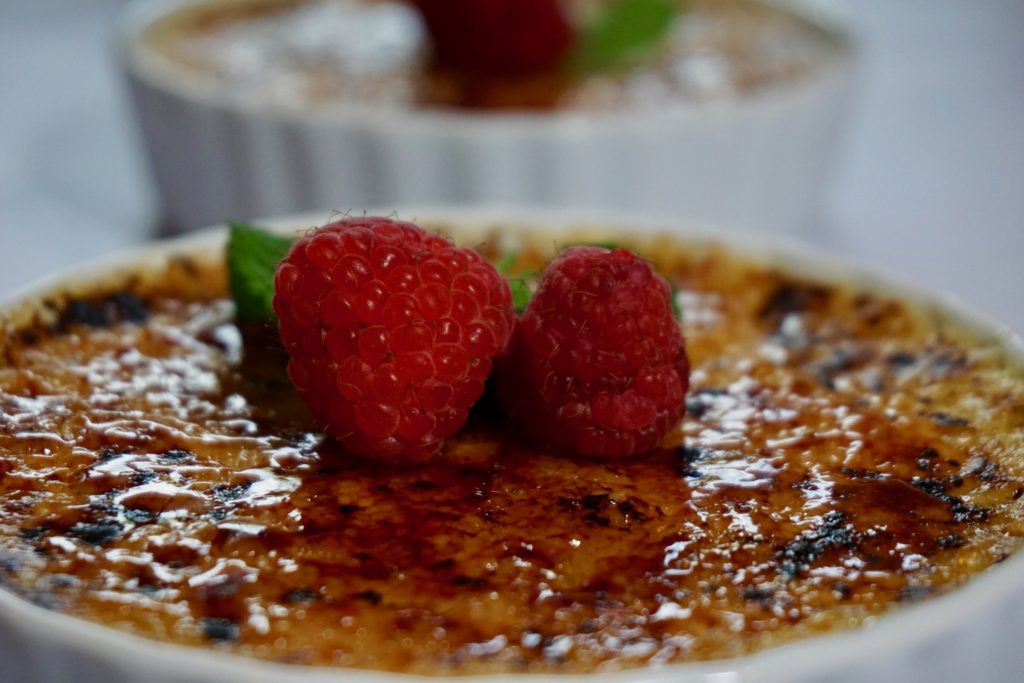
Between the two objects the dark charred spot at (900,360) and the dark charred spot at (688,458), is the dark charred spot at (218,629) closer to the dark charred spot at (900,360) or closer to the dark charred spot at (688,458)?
the dark charred spot at (688,458)

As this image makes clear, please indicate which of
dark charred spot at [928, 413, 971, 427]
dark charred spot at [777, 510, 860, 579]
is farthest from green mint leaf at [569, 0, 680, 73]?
dark charred spot at [777, 510, 860, 579]

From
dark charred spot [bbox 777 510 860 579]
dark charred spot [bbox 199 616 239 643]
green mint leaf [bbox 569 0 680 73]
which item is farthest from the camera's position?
green mint leaf [bbox 569 0 680 73]

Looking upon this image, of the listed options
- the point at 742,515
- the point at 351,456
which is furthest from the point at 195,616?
the point at 742,515

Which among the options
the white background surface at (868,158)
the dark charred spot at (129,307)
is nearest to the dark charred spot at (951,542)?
the dark charred spot at (129,307)

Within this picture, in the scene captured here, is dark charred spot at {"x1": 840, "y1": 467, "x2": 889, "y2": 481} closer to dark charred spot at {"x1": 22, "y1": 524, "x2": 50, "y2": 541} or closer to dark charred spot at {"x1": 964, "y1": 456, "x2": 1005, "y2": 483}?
dark charred spot at {"x1": 964, "y1": 456, "x2": 1005, "y2": 483}

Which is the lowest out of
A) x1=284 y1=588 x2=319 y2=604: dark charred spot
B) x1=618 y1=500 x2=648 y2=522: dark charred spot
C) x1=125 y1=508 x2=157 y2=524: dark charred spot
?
x1=125 y1=508 x2=157 y2=524: dark charred spot

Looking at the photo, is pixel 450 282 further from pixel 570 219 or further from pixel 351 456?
pixel 570 219
